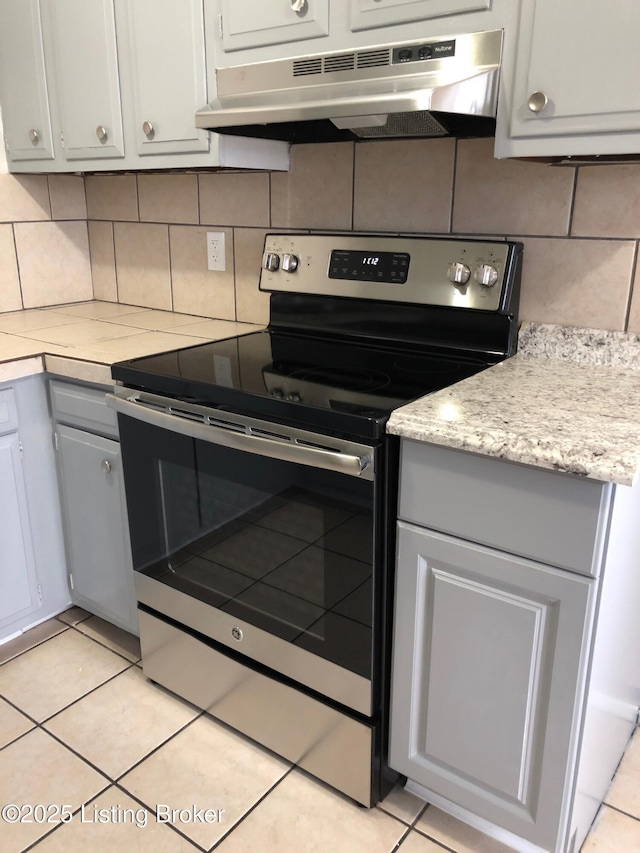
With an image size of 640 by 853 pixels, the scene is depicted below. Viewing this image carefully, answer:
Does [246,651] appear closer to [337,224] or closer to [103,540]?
[103,540]

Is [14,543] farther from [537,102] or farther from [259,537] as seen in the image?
[537,102]

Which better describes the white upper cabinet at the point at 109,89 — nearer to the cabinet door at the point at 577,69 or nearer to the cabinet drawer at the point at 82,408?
the cabinet drawer at the point at 82,408

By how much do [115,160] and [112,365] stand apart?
72 centimetres

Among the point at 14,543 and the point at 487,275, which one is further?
the point at 14,543

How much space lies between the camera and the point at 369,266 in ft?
5.45

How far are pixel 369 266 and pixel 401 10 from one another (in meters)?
0.54

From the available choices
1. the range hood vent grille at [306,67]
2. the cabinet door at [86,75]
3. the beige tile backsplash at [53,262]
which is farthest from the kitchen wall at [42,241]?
the range hood vent grille at [306,67]

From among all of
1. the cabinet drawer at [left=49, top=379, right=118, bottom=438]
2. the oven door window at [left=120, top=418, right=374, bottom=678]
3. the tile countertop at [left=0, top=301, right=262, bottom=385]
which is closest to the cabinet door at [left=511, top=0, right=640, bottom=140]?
the oven door window at [left=120, top=418, right=374, bottom=678]

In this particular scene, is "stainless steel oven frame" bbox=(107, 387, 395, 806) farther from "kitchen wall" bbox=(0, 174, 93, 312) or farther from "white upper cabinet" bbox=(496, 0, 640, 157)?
"kitchen wall" bbox=(0, 174, 93, 312)

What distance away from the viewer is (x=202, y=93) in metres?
1.67

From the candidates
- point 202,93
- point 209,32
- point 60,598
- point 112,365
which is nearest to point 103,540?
point 60,598

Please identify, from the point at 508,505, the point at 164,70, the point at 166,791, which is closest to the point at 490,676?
the point at 508,505

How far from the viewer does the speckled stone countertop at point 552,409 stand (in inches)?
39.3

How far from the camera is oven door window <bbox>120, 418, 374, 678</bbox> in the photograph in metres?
1.26
